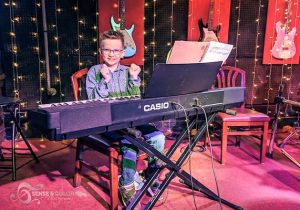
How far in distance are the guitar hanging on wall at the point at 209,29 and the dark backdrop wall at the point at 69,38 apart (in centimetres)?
23

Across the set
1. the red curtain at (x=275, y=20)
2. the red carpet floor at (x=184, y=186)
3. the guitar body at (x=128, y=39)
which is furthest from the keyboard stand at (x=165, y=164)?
the red curtain at (x=275, y=20)

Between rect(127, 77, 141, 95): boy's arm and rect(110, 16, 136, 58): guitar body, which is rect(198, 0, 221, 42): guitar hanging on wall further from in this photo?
rect(127, 77, 141, 95): boy's arm

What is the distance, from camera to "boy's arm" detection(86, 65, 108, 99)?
1.99 m

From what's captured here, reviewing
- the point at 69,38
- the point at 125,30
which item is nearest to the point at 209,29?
the point at 125,30

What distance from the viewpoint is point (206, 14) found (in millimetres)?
3623

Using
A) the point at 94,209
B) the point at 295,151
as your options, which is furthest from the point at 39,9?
the point at 295,151

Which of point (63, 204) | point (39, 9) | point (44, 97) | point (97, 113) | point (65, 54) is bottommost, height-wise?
point (63, 204)

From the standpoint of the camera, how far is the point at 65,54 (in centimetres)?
350

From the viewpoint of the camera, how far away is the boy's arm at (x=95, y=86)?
78.4 inches

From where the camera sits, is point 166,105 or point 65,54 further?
point 65,54

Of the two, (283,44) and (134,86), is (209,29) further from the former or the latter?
(134,86)

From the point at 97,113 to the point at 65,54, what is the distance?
2.46m

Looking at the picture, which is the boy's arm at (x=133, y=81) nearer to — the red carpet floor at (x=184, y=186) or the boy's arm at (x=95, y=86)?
the boy's arm at (x=95, y=86)

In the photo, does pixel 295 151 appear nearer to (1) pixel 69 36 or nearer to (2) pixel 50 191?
(2) pixel 50 191
